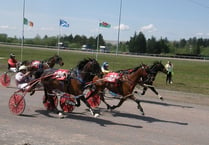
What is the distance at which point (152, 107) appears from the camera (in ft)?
43.9

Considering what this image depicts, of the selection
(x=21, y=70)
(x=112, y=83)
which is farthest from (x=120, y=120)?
(x=21, y=70)

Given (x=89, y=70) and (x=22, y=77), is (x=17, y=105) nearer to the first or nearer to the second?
(x=22, y=77)

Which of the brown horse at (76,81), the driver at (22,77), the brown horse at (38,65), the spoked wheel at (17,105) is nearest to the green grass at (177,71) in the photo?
the brown horse at (38,65)

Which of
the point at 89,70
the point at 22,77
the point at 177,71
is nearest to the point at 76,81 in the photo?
the point at 89,70

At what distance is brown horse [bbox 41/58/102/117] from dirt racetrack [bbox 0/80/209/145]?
2.42ft

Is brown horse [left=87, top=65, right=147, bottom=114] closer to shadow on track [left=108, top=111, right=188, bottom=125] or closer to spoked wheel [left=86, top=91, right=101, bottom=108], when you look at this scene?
shadow on track [left=108, top=111, right=188, bottom=125]

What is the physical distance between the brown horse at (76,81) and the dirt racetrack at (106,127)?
74 centimetres

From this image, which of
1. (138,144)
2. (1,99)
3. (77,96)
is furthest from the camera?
(1,99)

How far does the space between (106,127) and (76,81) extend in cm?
187

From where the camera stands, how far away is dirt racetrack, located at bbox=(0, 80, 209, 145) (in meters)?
7.90

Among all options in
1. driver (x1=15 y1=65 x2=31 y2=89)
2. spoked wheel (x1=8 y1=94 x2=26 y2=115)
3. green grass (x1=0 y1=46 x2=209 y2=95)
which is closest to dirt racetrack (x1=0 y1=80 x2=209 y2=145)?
spoked wheel (x1=8 y1=94 x2=26 y2=115)

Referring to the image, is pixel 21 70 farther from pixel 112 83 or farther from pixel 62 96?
pixel 112 83

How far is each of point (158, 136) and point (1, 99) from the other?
23.2ft

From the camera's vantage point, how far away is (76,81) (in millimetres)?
10367
